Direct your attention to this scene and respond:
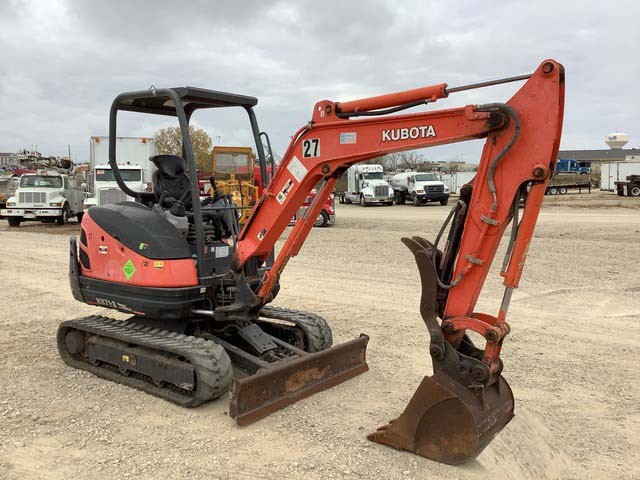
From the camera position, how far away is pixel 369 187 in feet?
116

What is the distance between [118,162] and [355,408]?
17678 millimetres

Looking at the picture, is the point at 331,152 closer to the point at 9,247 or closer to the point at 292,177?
the point at 292,177

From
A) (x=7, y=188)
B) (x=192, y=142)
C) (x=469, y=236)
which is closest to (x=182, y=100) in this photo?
(x=192, y=142)

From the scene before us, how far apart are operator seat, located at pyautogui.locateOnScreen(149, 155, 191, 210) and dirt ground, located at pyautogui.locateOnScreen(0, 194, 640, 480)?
1.87 meters

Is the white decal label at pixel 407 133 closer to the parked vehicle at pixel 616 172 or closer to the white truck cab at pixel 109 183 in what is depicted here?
the white truck cab at pixel 109 183

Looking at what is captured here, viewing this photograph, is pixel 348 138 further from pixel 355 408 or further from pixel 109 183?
pixel 109 183

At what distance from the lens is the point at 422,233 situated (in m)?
19.2

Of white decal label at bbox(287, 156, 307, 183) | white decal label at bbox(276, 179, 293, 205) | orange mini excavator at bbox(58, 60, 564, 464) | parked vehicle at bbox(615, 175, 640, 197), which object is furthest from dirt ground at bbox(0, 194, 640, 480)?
parked vehicle at bbox(615, 175, 640, 197)

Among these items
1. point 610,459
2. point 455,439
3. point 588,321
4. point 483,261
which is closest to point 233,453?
point 455,439

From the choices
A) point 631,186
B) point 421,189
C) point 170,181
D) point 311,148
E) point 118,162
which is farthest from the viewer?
point 631,186

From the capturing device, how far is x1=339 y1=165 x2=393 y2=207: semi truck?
114 feet

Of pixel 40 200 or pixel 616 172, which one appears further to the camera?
pixel 616 172

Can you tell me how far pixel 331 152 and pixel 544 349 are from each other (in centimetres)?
365

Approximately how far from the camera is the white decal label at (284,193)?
189 inches
